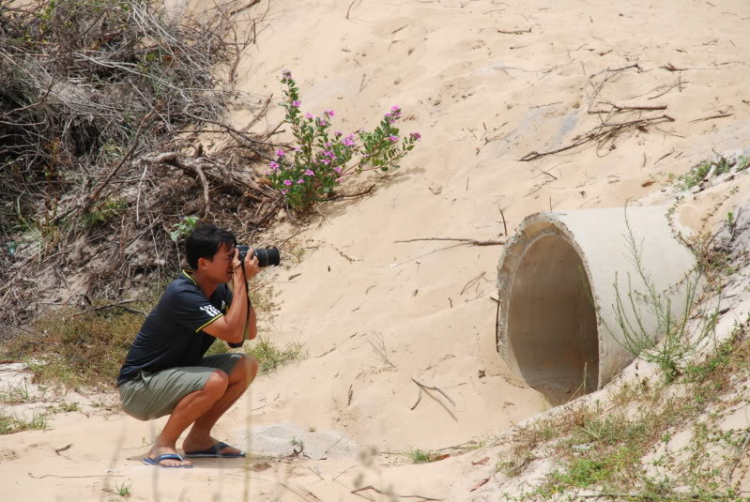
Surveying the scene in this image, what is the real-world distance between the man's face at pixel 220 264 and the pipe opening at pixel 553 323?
1604 mm

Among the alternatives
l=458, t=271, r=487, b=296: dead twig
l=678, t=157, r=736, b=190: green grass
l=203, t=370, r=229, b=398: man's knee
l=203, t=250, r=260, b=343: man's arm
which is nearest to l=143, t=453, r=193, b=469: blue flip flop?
l=203, t=370, r=229, b=398: man's knee

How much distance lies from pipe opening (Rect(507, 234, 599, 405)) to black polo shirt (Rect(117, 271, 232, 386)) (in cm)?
174

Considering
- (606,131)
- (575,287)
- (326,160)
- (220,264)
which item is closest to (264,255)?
(220,264)

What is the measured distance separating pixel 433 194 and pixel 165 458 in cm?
321

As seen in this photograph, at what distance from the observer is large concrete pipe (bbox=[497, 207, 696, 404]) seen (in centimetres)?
389

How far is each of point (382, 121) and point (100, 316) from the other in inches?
104

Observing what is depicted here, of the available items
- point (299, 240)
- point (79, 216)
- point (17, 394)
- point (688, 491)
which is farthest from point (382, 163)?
point (688, 491)

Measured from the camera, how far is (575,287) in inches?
199

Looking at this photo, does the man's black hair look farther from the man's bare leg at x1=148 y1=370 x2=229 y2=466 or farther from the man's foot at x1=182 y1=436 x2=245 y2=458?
the man's foot at x1=182 y1=436 x2=245 y2=458

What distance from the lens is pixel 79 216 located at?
708 centimetres

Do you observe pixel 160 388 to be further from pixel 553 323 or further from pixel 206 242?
pixel 553 323

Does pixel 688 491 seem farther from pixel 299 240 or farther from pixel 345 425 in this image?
pixel 299 240

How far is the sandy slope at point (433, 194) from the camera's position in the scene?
416 centimetres

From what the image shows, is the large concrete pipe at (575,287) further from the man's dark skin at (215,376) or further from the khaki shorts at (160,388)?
the khaki shorts at (160,388)
